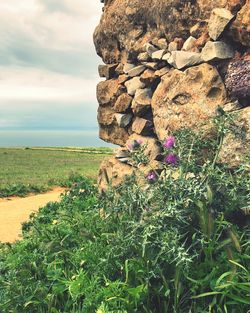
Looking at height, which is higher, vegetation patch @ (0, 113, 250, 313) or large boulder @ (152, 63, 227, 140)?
large boulder @ (152, 63, 227, 140)

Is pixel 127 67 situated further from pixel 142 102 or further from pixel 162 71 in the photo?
pixel 162 71

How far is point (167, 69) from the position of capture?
21.3ft

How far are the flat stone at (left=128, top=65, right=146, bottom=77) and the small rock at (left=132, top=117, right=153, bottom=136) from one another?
0.75m

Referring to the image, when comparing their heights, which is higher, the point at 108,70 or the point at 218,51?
the point at 108,70

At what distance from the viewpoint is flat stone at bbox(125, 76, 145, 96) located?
7.08 m

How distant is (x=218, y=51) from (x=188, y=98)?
0.66m

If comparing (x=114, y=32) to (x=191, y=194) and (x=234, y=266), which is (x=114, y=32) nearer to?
(x=191, y=194)

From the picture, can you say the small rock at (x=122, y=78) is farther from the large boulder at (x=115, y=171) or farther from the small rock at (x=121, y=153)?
the large boulder at (x=115, y=171)

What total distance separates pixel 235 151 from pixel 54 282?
245cm

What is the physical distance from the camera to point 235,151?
527 cm

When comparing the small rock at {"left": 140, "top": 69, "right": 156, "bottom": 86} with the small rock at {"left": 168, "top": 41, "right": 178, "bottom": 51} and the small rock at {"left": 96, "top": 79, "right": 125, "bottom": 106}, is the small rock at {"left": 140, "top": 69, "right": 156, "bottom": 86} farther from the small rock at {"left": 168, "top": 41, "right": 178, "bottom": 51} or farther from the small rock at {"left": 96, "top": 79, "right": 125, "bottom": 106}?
the small rock at {"left": 96, "top": 79, "right": 125, "bottom": 106}

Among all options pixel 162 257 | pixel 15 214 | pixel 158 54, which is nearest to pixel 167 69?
pixel 158 54

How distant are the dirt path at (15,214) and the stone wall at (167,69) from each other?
2.05 m

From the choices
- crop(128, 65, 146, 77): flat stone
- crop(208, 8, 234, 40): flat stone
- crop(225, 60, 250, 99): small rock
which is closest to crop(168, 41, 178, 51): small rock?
crop(128, 65, 146, 77): flat stone
